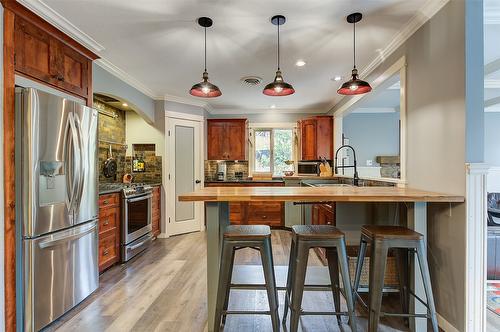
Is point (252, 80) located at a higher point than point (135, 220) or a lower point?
higher

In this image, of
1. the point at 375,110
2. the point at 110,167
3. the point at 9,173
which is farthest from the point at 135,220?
the point at 375,110

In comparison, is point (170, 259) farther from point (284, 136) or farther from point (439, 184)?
point (284, 136)

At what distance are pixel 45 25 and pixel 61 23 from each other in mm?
132

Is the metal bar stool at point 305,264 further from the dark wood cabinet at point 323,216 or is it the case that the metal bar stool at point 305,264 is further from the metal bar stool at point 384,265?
the dark wood cabinet at point 323,216

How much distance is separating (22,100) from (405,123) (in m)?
3.07

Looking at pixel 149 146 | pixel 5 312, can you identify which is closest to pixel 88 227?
pixel 5 312

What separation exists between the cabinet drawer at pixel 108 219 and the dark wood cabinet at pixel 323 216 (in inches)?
101

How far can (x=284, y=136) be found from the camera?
570 centimetres

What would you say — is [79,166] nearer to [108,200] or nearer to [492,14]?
[108,200]

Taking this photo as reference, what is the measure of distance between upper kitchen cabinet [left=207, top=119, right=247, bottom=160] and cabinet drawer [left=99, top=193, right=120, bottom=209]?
2.38 meters

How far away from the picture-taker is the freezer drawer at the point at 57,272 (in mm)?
1847

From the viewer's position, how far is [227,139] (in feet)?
17.6

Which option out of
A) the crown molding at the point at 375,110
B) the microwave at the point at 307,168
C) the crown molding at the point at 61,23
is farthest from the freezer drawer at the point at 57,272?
the crown molding at the point at 375,110

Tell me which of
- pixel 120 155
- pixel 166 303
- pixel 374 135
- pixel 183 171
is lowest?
pixel 166 303
